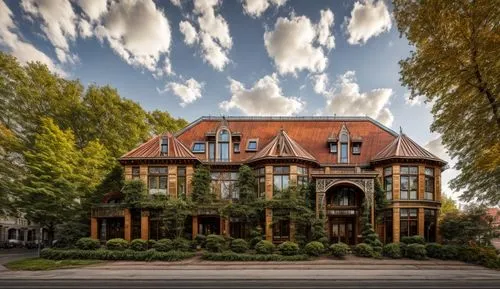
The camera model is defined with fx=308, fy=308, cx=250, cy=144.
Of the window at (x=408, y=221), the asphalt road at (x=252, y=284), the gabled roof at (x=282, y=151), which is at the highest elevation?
the gabled roof at (x=282, y=151)

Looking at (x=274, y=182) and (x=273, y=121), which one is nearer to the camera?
(x=274, y=182)

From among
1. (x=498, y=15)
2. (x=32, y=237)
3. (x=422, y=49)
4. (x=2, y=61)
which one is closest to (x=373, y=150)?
(x=422, y=49)

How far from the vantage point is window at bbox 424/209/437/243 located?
2953 cm

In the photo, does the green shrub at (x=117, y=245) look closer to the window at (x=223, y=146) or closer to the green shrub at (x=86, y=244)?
the green shrub at (x=86, y=244)

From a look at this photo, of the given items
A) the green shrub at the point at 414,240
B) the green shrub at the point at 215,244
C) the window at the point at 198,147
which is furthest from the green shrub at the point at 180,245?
the green shrub at the point at 414,240

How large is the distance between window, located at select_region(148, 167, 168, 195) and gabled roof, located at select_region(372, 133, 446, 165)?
21.0 metres

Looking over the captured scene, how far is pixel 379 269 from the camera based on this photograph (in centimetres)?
2148

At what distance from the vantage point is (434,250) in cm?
2570

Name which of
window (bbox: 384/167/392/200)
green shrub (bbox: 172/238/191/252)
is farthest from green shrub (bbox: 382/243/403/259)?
green shrub (bbox: 172/238/191/252)

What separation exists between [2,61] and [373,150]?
132 ft

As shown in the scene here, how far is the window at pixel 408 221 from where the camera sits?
2919 cm

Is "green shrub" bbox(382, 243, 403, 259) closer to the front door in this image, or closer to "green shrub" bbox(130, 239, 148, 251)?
the front door

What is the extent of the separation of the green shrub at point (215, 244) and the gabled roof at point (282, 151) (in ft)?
27.8

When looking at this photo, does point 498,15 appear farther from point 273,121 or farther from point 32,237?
point 32,237
